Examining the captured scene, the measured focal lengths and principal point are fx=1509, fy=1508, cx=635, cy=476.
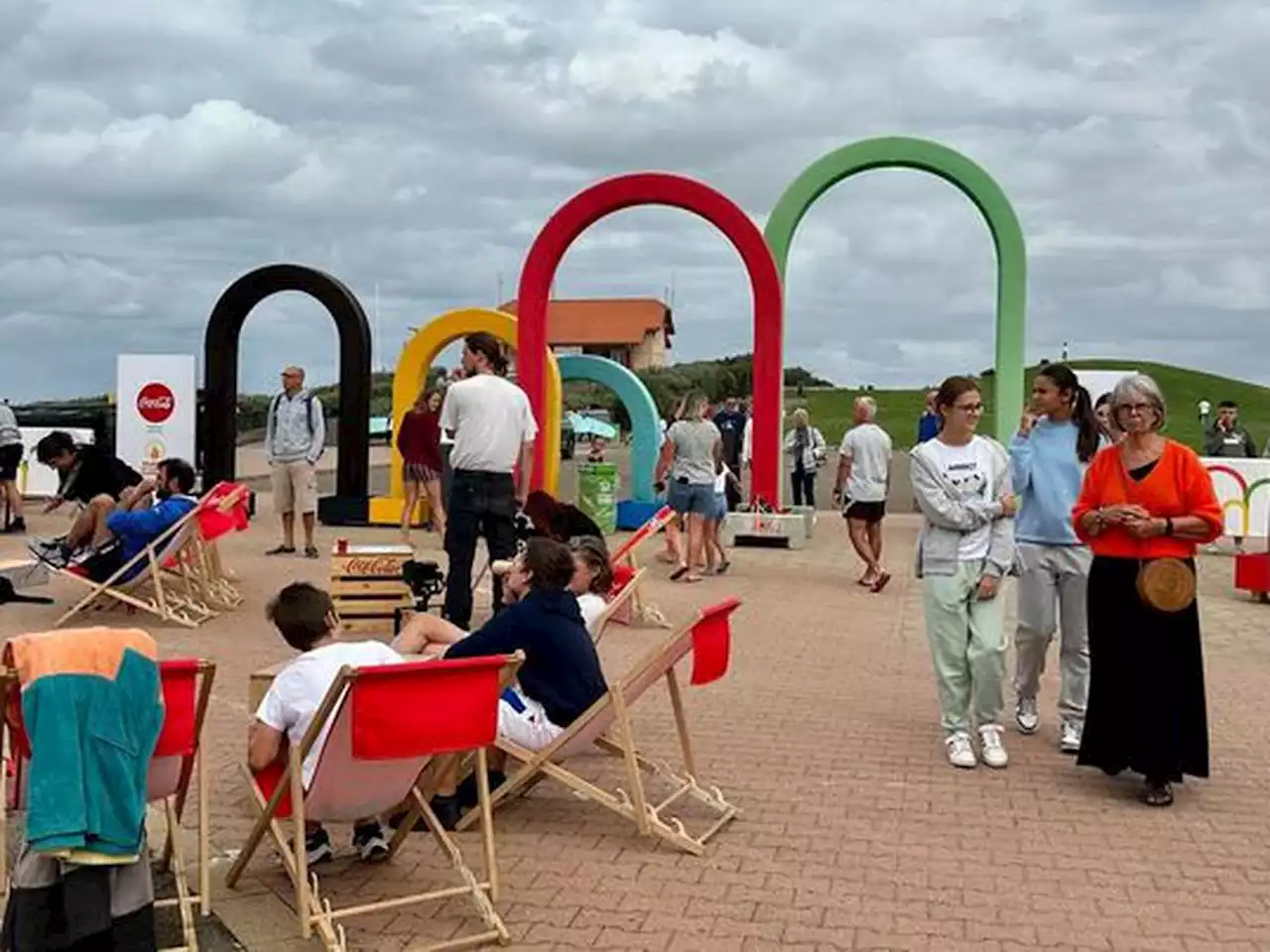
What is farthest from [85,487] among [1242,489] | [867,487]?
[1242,489]

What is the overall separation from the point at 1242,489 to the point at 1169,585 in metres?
12.0

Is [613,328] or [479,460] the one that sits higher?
[613,328]

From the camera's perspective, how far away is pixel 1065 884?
4.96m

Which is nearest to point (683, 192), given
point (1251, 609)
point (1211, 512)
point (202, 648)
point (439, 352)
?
point (439, 352)

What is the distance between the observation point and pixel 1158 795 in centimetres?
602

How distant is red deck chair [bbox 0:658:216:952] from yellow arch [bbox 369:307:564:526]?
13.3m

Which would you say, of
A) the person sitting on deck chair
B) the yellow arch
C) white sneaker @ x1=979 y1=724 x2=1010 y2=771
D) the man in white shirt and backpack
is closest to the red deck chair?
white sneaker @ x1=979 y1=724 x2=1010 y2=771

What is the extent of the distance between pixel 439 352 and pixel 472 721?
15.8 m

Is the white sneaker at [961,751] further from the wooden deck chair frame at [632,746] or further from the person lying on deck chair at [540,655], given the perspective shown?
the person lying on deck chair at [540,655]

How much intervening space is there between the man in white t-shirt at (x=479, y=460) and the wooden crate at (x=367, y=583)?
0.85 meters

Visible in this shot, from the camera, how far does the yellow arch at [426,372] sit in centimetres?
1797

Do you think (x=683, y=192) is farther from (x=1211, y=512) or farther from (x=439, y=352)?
(x=1211, y=512)

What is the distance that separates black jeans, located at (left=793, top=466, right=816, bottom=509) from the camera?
19737 millimetres

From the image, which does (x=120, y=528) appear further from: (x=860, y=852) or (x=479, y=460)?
(x=860, y=852)
